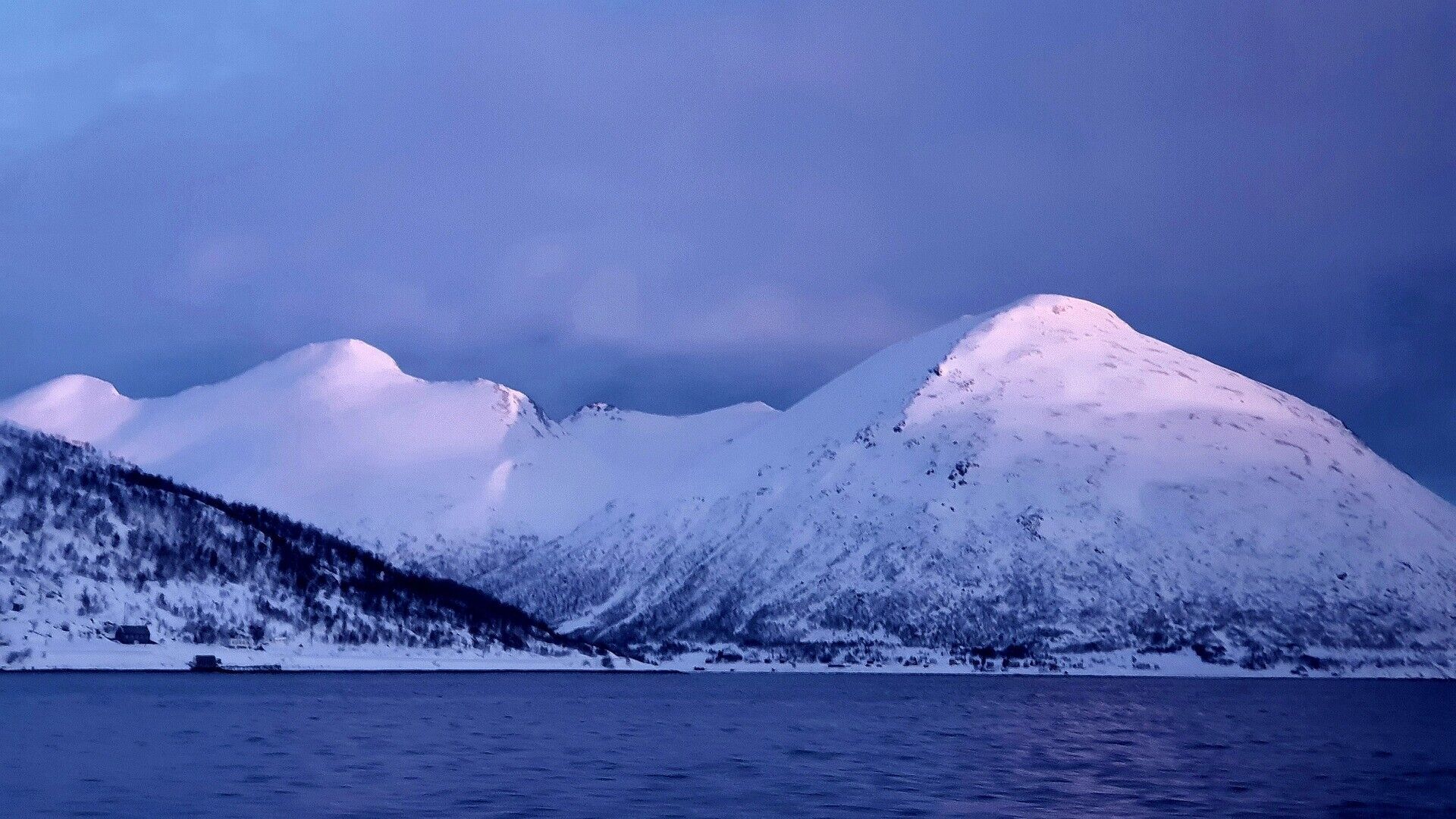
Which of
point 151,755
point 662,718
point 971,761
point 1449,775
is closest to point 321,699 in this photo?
point 662,718

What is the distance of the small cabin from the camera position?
172750mm

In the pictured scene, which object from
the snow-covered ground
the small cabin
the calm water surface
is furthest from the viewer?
the small cabin

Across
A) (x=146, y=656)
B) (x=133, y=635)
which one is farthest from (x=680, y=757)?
(x=133, y=635)

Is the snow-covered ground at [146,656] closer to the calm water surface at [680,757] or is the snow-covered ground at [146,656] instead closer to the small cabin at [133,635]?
the small cabin at [133,635]

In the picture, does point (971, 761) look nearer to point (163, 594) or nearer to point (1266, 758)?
point (1266, 758)

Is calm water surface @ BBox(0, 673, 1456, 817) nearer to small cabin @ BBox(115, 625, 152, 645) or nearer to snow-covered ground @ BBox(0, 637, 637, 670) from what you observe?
snow-covered ground @ BBox(0, 637, 637, 670)

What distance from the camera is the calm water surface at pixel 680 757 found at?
5353 cm

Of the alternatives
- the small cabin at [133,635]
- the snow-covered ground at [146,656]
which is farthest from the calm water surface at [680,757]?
the small cabin at [133,635]

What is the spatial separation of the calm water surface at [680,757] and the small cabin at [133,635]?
106 ft

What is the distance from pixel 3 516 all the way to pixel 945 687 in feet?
399

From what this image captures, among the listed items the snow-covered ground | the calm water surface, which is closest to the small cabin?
the snow-covered ground

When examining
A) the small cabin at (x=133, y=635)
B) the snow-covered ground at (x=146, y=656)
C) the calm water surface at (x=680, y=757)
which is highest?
the small cabin at (x=133, y=635)

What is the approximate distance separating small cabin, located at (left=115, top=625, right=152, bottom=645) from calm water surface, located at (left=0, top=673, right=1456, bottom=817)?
32233 mm

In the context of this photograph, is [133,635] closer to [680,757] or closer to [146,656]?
[146,656]
